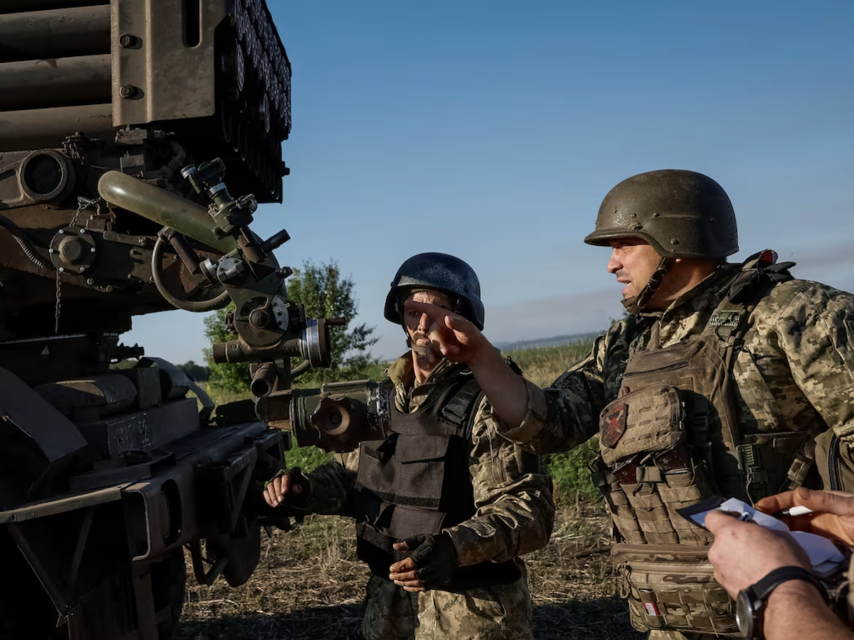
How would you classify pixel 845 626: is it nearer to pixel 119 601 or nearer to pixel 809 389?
pixel 809 389

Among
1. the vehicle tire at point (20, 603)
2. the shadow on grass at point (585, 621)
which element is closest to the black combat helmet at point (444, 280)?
the vehicle tire at point (20, 603)

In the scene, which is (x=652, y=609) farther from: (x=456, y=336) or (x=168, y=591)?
(x=168, y=591)

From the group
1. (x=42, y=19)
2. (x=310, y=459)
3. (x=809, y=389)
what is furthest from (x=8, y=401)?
(x=310, y=459)

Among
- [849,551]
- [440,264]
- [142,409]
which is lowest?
[849,551]

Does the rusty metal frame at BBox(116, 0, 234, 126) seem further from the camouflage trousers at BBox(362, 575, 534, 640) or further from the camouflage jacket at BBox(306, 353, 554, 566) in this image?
the camouflage trousers at BBox(362, 575, 534, 640)

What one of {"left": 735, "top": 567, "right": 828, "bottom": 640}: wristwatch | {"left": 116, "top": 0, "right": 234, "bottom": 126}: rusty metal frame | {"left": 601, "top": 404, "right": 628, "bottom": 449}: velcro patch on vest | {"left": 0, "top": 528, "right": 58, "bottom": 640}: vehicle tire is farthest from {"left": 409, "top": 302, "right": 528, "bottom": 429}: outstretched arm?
{"left": 116, "top": 0, "right": 234, "bottom": 126}: rusty metal frame

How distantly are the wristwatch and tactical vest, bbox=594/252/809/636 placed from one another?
0.97 meters

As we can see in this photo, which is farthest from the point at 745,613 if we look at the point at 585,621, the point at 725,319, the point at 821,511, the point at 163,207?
the point at 585,621

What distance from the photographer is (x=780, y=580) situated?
1.64 meters

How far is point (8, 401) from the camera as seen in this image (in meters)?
3.68

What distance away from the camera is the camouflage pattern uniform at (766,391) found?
2531 millimetres

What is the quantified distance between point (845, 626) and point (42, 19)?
18.6 feet

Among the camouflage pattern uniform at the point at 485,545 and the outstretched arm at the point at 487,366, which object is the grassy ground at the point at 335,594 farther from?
the outstretched arm at the point at 487,366

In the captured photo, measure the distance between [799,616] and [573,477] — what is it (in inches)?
282
